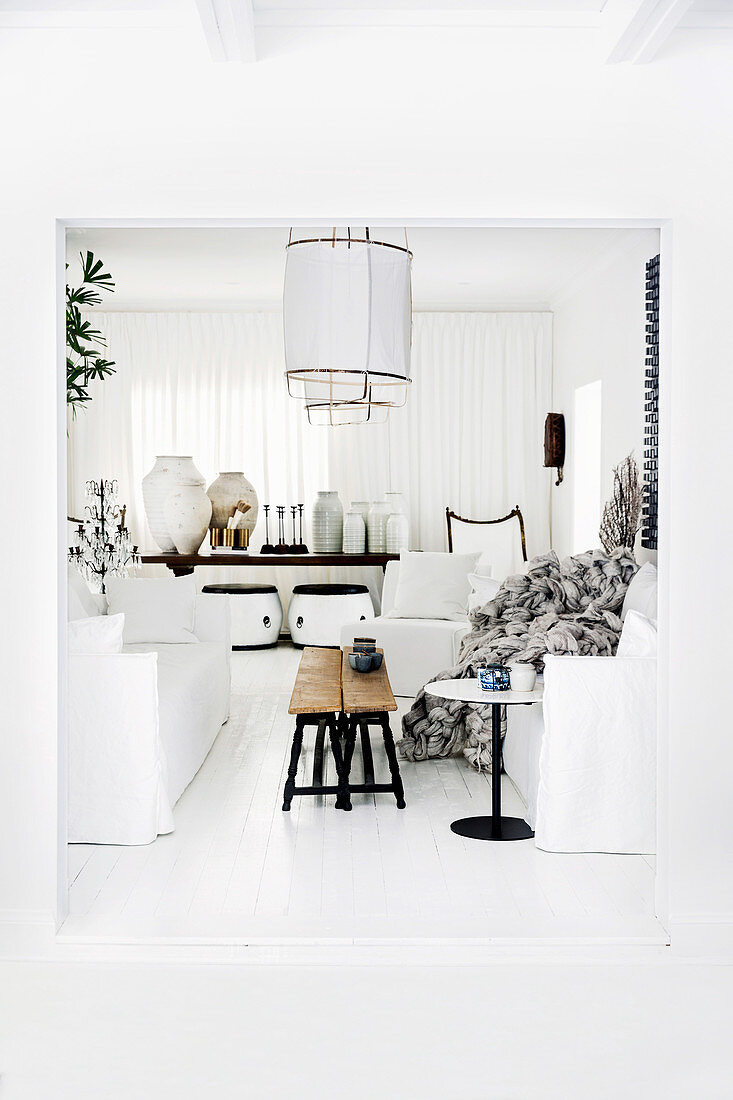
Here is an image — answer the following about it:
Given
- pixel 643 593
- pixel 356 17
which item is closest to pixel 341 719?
pixel 643 593

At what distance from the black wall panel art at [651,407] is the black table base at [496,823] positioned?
1.89m

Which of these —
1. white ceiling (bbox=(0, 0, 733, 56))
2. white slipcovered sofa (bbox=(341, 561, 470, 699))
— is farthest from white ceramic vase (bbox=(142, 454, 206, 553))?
white ceiling (bbox=(0, 0, 733, 56))

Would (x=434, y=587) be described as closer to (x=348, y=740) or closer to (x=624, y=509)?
(x=624, y=509)

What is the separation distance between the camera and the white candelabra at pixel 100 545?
6.05 m

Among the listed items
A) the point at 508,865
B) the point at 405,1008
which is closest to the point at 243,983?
the point at 405,1008

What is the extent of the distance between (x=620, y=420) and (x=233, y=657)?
11.2ft

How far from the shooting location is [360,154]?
301 centimetres

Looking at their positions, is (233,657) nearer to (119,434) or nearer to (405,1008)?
(119,434)

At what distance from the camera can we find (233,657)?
311 inches

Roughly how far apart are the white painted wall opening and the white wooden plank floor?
10.8ft

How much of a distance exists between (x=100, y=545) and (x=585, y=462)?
351 cm

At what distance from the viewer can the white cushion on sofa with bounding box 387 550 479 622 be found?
6578mm

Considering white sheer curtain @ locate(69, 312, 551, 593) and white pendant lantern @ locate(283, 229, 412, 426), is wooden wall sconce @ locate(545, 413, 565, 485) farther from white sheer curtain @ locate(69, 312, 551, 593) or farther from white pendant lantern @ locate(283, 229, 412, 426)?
white pendant lantern @ locate(283, 229, 412, 426)

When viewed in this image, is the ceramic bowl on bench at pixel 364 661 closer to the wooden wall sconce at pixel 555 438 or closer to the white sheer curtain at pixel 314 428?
the wooden wall sconce at pixel 555 438
